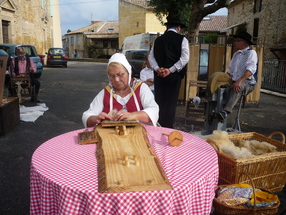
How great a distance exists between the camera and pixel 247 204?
2312mm

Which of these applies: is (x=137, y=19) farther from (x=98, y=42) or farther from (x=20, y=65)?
(x=20, y=65)

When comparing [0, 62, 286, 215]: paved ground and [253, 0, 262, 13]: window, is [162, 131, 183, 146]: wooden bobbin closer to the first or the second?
[0, 62, 286, 215]: paved ground

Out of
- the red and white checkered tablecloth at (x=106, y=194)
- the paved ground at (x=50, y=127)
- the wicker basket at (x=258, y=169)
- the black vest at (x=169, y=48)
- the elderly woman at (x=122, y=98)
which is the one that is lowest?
the paved ground at (x=50, y=127)

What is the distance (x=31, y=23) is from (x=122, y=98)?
960 inches

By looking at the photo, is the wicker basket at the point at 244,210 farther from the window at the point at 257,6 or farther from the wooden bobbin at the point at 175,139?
the window at the point at 257,6

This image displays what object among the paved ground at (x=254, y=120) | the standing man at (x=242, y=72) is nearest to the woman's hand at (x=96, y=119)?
the standing man at (x=242, y=72)

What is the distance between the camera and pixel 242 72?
181 inches

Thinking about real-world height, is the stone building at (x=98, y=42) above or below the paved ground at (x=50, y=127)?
above

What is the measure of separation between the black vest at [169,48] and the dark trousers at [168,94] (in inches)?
7.1

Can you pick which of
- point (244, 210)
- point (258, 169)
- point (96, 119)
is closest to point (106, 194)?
point (96, 119)

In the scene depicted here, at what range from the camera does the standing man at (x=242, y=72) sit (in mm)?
4398

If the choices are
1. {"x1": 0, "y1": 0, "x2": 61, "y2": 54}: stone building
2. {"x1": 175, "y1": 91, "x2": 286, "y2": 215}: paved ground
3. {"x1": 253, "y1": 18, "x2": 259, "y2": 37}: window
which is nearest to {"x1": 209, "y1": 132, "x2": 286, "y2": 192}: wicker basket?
{"x1": 175, "y1": 91, "x2": 286, "y2": 215}: paved ground

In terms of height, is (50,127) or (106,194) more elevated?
(106,194)

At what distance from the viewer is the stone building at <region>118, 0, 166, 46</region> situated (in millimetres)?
38500
